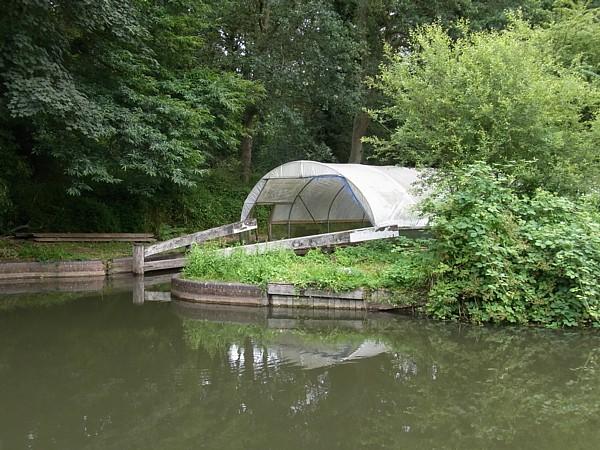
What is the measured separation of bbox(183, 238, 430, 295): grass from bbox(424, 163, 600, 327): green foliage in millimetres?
502

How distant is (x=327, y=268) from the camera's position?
9.59m

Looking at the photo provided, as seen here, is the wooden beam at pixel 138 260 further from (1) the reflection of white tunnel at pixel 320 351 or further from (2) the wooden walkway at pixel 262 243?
(1) the reflection of white tunnel at pixel 320 351

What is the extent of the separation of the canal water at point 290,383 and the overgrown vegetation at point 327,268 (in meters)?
0.57

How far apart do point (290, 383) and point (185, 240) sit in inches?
317

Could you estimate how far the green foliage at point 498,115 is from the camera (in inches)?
388

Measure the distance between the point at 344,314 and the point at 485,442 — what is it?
466 centimetres

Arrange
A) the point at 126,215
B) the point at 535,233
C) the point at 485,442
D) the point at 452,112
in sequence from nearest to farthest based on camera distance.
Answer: the point at 485,442 → the point at 535,233 → the point at 452,112 → the point at 126,215

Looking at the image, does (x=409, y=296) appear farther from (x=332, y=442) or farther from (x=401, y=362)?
(x=332, y=442)

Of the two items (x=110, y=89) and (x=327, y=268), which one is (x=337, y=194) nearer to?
(x=110, y=89)

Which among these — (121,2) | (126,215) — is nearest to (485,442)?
(121,2)

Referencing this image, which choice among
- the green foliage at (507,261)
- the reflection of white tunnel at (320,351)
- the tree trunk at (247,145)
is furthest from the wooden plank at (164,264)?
the tree trunk at (247,145)

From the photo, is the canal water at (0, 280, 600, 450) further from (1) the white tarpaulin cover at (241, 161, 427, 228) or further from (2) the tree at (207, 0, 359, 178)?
(2) the tree at (207, 0, 359, 178)

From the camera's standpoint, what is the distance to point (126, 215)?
685 inches

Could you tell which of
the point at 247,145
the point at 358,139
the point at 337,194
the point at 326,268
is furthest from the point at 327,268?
the point at 247,145
